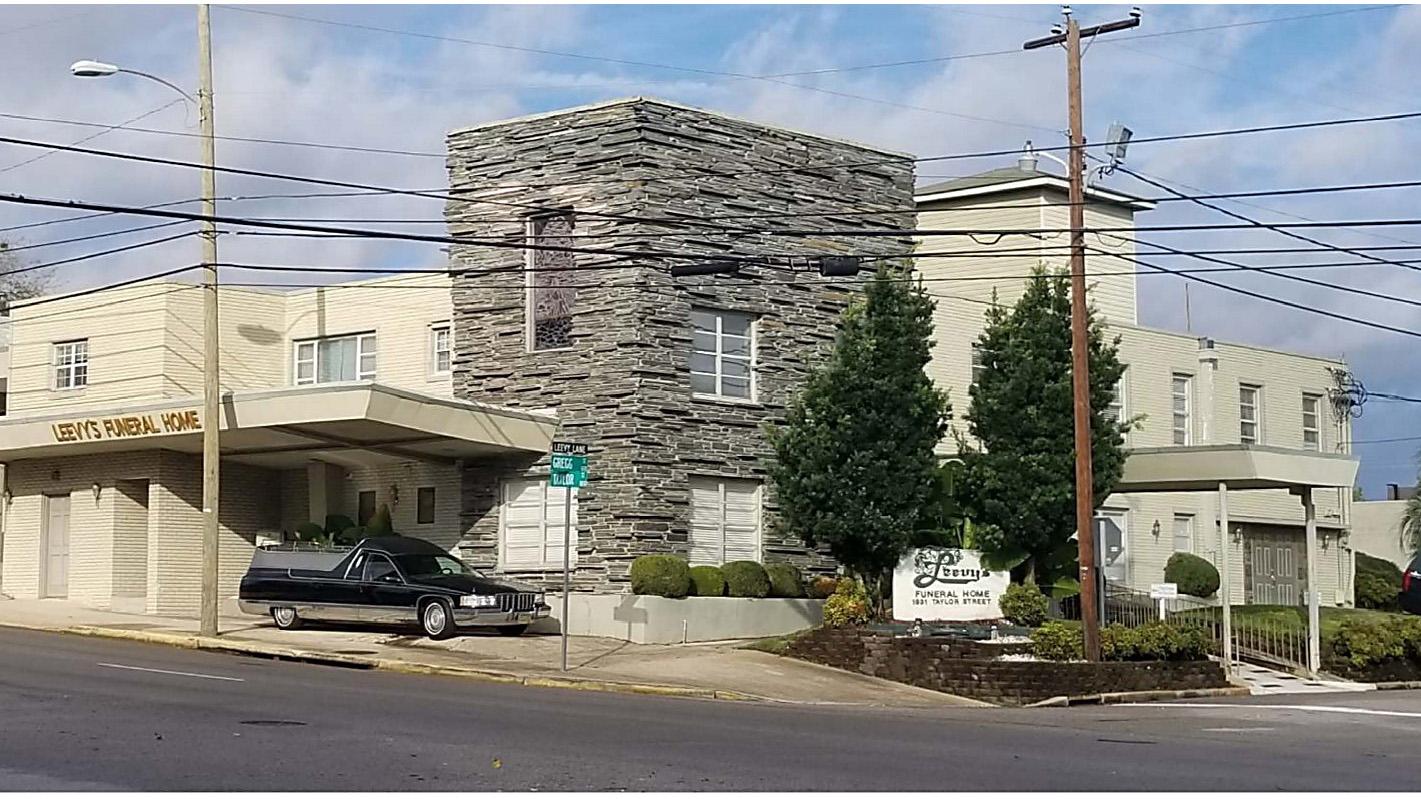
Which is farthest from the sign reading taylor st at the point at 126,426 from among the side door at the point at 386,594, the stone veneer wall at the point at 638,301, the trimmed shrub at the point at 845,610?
the trimmed shrub at the point at 845,610

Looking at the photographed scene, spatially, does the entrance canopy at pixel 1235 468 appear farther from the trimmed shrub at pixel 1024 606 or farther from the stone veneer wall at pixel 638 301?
the stone veneer wall at pixel 638 301

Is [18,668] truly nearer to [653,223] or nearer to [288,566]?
[288,566]

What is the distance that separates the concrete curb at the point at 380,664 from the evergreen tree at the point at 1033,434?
9.42m

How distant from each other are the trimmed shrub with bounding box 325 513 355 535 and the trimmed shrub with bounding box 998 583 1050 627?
13356 millimetres

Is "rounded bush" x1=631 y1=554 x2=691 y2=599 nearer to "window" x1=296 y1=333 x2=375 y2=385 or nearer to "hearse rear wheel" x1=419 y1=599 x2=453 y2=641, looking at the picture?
"hearse rear wheel" x1=419 y1=599 x2=453 y2=641

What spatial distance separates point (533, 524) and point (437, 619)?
372cm

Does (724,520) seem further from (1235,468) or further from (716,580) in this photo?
(1235,468)

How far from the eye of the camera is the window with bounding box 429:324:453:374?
122 feet

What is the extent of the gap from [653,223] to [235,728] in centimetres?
1571

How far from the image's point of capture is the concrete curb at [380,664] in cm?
2425

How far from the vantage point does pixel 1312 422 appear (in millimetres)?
48562

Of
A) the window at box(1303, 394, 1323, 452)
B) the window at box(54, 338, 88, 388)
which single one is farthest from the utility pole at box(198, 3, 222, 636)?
the window at box(1303, 394, 1323, 452)

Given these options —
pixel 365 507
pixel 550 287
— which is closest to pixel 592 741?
pixel 550 287

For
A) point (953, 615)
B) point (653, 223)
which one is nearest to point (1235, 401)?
point (953, 615)
